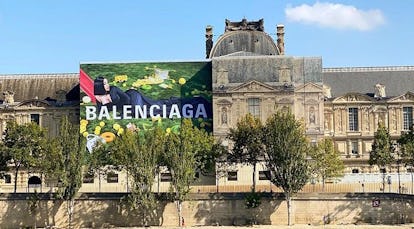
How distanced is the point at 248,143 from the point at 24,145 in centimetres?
1824

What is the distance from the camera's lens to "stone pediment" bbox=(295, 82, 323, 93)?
68688 mm

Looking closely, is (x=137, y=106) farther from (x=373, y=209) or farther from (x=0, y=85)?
(x=373, y=209)

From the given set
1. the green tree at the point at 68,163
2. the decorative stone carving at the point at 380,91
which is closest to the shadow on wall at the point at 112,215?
the green tree at the point at 68,163

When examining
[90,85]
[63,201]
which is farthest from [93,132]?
[63,201]

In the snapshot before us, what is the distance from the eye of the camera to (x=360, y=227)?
1949 inches

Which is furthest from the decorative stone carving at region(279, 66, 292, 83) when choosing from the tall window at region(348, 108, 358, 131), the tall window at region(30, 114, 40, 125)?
the tall window at region(30, 114, 40, 125)

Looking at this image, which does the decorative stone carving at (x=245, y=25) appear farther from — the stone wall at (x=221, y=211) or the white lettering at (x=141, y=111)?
the stone wall at (x=221, y=211)

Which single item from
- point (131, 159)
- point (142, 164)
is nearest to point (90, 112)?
point (131, 159)

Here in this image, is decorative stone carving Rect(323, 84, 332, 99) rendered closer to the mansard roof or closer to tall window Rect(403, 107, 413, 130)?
tall window Rect(403, 107, 413, 130)

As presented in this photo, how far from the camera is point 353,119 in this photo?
7362 centimetres

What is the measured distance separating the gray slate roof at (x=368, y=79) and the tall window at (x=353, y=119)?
2.40 meters

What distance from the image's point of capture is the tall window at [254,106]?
68188 mm

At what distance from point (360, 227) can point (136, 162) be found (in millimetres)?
16466

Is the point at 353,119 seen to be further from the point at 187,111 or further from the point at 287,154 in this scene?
the point at 287,154
